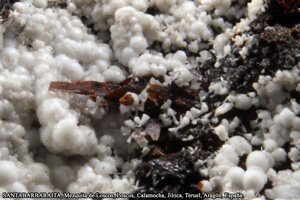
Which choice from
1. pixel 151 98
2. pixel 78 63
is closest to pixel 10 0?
pixel 78 63

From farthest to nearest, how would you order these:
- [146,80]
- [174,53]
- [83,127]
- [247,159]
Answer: [174,53] < [146,80] < [83,127] < [247,159]

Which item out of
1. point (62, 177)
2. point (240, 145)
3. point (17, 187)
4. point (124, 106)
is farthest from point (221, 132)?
point (17, 187)

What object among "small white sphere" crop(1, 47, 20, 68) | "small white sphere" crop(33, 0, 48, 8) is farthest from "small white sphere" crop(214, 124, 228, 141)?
"small white sphere" crop(33, 0, 48, 8)

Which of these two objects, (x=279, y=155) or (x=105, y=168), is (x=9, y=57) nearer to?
(x=105, y=168)

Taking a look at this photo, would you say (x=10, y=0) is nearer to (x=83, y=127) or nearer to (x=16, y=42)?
(x=16, y=42)

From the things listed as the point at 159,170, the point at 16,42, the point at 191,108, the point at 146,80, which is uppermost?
the point at 16,42

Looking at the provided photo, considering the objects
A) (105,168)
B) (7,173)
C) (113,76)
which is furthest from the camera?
(113,76)

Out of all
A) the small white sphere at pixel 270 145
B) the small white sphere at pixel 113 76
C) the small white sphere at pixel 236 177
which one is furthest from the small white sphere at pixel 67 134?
the small white sphere at pixel 270 145

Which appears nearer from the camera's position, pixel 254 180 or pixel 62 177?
pixel 254 180
